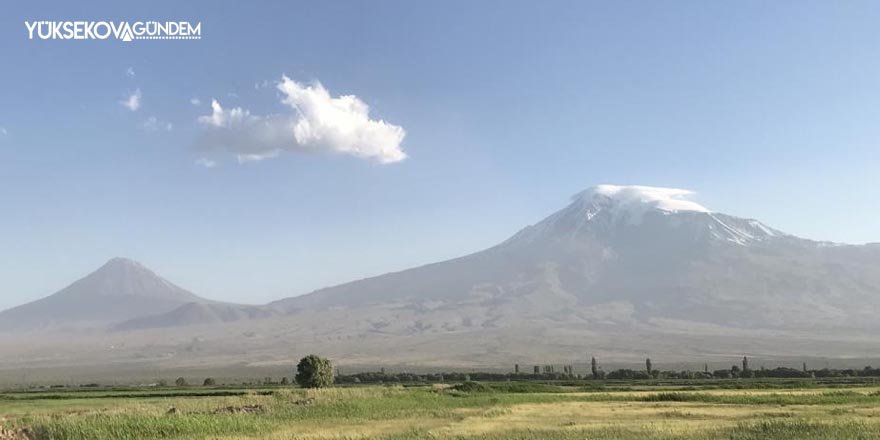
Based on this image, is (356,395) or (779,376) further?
(779,376)

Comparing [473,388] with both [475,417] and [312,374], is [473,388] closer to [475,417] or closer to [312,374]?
[312,374]

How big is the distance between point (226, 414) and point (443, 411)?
1689cm

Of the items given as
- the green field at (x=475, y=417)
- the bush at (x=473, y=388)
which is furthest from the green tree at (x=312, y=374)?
the green field at (x=475, y=417)

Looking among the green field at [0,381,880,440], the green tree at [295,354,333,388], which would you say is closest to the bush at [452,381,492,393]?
the green field at [0,381,880,440]

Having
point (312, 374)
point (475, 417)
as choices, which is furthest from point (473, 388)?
point (475, 417)

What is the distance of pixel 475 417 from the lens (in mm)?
54750

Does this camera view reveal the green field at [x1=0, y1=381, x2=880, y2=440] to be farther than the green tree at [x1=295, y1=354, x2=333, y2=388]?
No

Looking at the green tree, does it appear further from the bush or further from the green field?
the green field

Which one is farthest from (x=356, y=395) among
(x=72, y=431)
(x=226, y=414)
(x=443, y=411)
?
(x=72, y=431)

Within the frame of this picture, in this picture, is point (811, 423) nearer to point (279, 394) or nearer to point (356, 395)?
point (356, 395)

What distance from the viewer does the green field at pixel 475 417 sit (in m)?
41.2

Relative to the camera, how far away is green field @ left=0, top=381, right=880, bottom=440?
41.2 meters

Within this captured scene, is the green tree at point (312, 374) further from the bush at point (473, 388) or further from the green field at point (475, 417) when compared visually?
the green field at point (475, 417)

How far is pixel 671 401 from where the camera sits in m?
69.4
